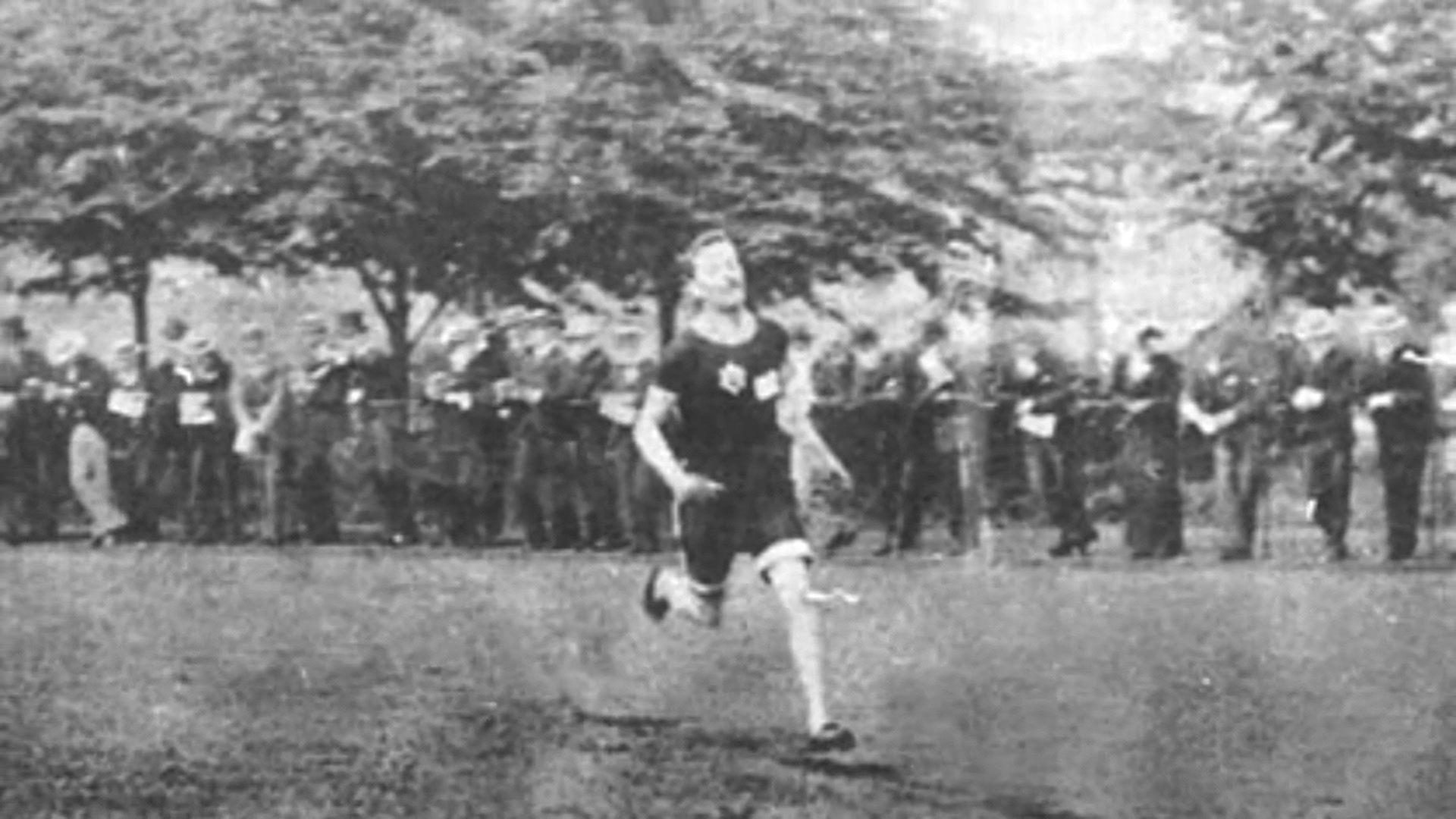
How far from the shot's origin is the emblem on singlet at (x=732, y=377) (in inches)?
380

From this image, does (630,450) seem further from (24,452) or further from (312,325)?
(24,452)

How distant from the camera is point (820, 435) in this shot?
10102mm

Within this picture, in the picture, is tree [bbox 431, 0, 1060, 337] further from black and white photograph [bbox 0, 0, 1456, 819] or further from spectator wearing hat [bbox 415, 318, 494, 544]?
spectator wearing hat [bbox 415, 318, 494, 544]

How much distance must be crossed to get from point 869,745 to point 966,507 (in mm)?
536

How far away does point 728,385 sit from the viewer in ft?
31.8

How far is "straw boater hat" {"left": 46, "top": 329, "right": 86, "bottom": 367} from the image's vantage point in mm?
9992

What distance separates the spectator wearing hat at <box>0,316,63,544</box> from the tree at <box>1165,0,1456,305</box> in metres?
2.12

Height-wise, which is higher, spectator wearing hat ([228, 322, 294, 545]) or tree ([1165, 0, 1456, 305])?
tree ([1165, 0, 1456, 305])

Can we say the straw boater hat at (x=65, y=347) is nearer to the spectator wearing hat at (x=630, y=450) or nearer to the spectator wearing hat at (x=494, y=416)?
the spectator wearing hat at (x=494, y=416)

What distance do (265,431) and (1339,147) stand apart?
205 centimetres

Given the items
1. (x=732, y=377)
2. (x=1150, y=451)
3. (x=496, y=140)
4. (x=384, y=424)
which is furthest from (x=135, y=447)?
(x=1150, y=451)

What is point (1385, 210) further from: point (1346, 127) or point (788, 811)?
point (788, 811)

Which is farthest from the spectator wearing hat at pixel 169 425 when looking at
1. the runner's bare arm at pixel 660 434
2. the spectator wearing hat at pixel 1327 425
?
the spectator wearing hat at pixel 1327 425

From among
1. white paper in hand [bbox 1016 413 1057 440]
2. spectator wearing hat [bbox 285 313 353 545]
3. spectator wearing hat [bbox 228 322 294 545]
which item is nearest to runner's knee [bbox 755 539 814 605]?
white paper in hand [bbox 1016 413 1057 440]
